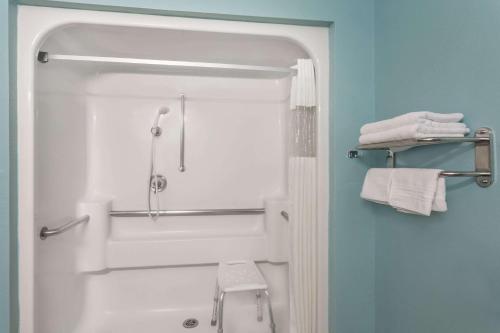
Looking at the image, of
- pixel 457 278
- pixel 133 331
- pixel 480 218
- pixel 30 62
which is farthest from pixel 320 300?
pixel 30 62

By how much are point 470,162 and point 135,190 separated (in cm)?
190

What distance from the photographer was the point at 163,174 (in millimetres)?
1923

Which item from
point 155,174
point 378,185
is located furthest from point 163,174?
point 378,185

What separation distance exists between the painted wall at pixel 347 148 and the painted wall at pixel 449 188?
0.19ft

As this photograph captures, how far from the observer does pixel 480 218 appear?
2.48 ft

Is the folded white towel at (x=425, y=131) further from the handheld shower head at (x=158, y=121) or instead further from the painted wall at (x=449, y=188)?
the handheld shower head at (x=158, y=121)

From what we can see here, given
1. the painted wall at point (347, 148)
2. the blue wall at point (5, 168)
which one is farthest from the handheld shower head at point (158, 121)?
the painted wall at point (347, 148)

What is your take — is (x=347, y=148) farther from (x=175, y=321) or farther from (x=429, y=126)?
(x=175, y=321)

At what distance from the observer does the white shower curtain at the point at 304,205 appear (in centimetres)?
124

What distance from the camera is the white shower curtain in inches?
48.9

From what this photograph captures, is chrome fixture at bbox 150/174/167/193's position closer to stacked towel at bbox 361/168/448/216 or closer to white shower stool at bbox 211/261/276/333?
white shower stool at bbox 211/261/276/333

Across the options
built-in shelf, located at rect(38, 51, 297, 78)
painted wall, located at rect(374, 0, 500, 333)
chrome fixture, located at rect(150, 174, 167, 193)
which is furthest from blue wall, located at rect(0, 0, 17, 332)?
painted wall, located at rect(374, 0, 500, 333)

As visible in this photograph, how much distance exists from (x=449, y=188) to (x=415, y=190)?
4.5 inches

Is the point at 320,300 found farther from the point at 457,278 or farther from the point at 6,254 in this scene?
the point at 6,254
